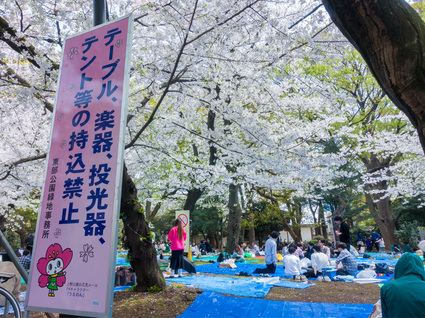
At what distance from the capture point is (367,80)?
616 inches

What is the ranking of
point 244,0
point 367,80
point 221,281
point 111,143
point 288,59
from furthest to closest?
point 367,80, point 221,281, point 288,59, point 244,0, point 111,143

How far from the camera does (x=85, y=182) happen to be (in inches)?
96.5

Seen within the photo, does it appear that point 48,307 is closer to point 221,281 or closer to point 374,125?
point 221,281

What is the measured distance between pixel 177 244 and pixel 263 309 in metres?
3.50

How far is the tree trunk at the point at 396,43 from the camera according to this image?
2297 mm

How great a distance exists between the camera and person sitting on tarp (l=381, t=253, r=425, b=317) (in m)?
2.35

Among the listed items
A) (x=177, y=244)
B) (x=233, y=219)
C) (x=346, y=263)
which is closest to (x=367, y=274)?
(x=346, y=263)

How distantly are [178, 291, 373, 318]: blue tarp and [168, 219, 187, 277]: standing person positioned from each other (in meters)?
2.64

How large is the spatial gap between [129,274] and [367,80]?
14.4 meters

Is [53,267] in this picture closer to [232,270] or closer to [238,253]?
[232,270]

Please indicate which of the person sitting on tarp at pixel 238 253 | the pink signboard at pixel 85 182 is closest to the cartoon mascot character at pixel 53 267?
the pink signboard at pixel 85 182

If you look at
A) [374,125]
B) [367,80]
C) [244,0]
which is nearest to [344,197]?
[374,125]

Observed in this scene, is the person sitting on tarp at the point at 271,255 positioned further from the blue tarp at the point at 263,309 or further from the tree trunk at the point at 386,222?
the tree trunk at the point at 386,222

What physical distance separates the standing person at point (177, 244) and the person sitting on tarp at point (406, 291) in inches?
227
